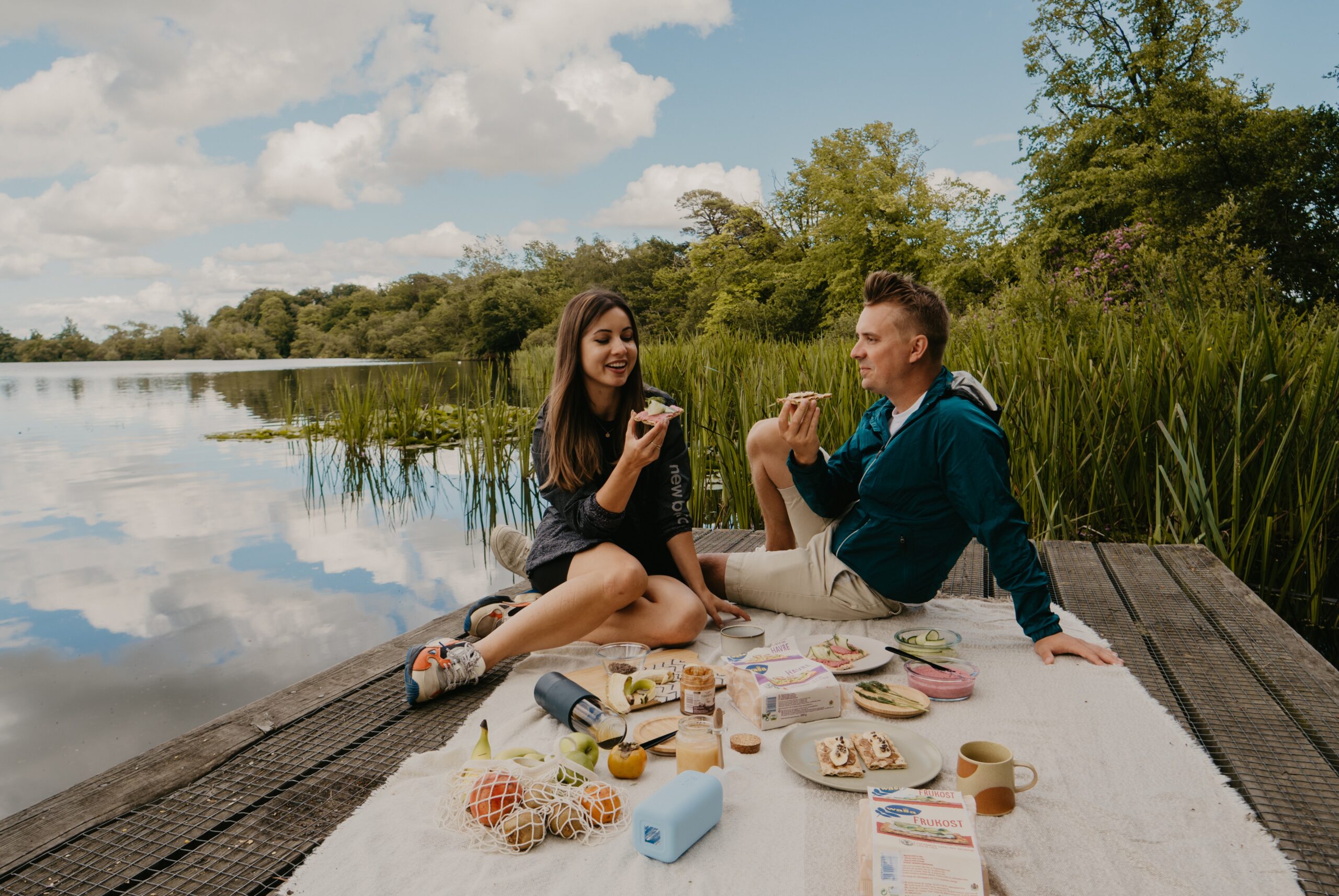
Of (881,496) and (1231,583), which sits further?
(1231,583)

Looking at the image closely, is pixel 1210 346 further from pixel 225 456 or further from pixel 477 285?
pixel 477 285

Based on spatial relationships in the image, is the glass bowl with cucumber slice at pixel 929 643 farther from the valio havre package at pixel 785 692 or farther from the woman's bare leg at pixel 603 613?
the woman's bare leg at pixel 603 613

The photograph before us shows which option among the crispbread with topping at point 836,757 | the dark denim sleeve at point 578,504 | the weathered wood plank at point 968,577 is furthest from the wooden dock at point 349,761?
the crispbread with topping at point 836,757

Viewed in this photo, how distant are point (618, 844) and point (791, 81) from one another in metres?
30.0

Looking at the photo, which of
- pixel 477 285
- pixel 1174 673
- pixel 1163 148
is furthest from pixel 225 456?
pixel 477 285

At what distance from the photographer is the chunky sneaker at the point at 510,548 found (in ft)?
10.6

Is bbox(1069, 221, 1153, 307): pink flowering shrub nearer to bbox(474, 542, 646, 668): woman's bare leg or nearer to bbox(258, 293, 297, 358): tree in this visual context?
bbox(474, 542, 646, 668): woman's bare leg

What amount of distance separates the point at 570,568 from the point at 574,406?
595 mm

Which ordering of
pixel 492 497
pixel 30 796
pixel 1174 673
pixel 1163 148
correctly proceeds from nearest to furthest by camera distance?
pixel 1174 673 < pixel 30 796 < pixel 492 497 < pixel 1163 148

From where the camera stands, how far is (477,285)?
137ft

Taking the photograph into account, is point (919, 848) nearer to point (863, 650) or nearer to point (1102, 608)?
point (863, 650)

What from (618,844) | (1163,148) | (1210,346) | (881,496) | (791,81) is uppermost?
(791,81)

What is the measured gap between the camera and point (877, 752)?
5.38 ft

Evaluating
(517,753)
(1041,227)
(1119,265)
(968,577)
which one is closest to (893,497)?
(968,577)
